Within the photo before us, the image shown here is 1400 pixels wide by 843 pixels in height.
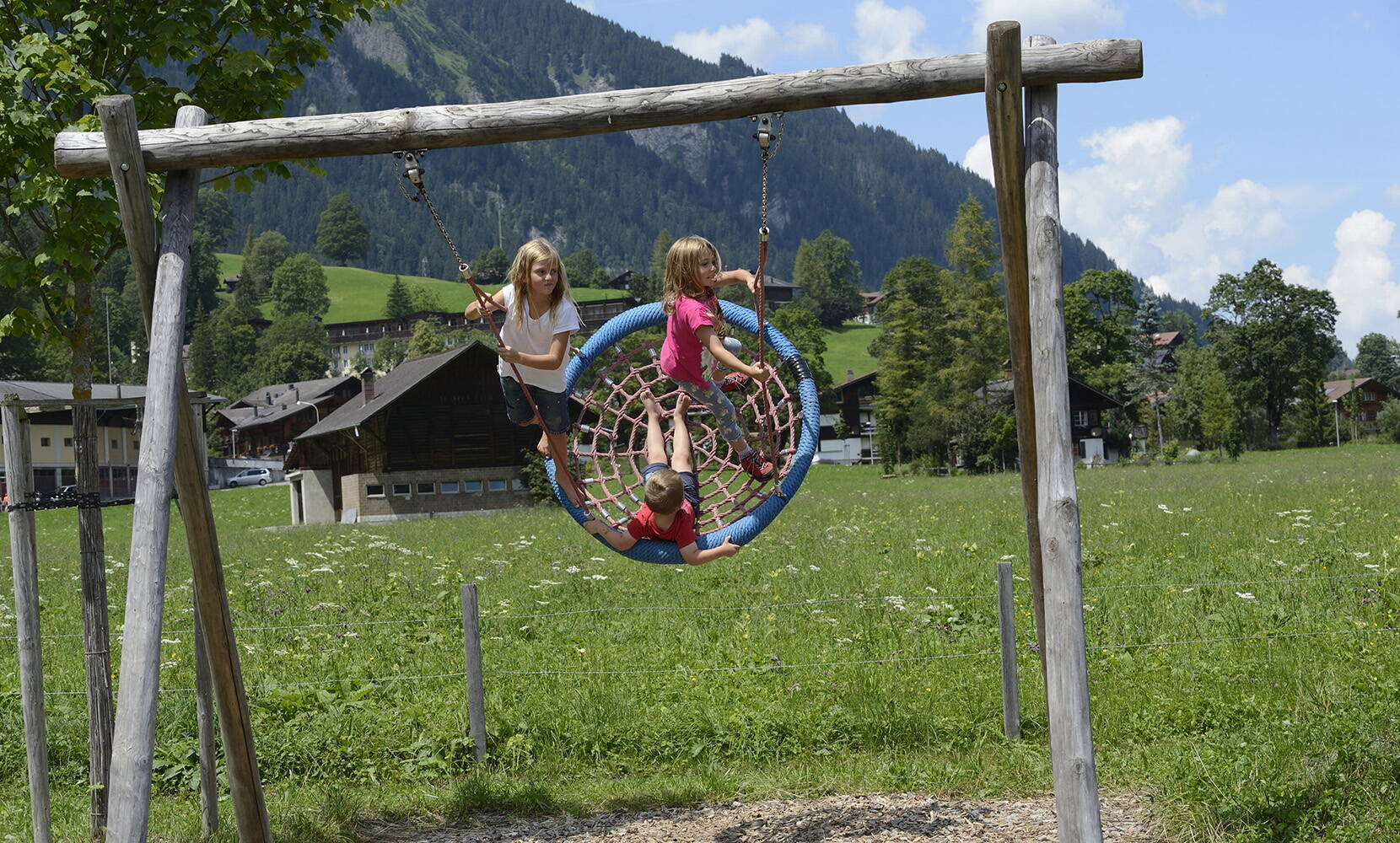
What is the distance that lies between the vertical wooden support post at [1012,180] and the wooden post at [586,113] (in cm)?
16

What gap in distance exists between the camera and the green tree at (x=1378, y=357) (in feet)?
523

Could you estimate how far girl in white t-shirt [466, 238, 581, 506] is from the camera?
6.45 meters

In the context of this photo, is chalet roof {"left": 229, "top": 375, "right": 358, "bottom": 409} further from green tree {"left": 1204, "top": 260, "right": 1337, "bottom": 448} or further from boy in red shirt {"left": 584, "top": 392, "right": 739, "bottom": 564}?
boy in red shirt {"left": 584, "top": 392, "right": 739, "bottom": 564}

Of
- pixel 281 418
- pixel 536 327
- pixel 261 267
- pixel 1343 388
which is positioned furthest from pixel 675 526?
pixel 261 267

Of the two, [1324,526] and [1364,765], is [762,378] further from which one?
[1324,526]

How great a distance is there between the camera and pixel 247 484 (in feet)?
265

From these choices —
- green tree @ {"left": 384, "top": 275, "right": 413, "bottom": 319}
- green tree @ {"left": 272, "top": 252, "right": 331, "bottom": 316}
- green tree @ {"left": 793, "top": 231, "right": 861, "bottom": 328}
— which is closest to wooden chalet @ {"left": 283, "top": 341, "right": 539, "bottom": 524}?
green tree @ {"left": 384, "top": 275, "right": 413, "bottom": 319}

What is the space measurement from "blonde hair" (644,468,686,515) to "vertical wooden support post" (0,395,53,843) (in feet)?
10.9

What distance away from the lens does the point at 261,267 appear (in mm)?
172875

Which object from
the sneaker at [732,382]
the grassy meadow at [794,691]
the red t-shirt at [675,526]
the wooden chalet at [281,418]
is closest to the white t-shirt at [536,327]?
the red t-shirt at [675,526]

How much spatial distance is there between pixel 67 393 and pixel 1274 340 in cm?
8024

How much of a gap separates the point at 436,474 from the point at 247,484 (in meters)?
38.9

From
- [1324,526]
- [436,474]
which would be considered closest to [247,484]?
[436,474]

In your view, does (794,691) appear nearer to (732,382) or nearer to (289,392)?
(732,382)
